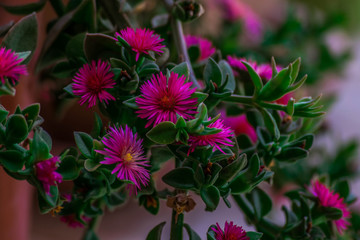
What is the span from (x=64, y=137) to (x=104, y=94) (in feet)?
1.30

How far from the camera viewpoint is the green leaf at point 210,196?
0.22 metres

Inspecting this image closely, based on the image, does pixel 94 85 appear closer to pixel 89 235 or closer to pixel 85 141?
pixel 85 141

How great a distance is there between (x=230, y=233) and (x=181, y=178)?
40 millimetres

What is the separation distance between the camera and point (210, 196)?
0.23 metres

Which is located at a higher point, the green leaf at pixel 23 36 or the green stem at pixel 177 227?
the green leaf at pixel 23 36

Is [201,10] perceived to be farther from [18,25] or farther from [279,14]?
[279,14]

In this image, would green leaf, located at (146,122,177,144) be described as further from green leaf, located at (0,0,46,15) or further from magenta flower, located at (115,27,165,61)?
green leaf, located at (0,0,46,15)

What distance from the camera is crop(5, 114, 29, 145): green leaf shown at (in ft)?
0.69

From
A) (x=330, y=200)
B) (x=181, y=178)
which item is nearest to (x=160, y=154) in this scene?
(x=181, y=178)

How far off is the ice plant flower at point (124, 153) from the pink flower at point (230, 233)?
51 mm

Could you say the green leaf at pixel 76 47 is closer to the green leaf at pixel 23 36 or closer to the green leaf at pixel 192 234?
the green leaf at pixel 23 36

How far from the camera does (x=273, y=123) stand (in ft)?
0.86

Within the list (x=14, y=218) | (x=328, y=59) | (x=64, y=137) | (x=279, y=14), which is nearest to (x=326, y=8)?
(x=279, y=14)

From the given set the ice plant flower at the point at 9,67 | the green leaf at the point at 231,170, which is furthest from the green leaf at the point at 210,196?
the ice plant flower at the point at 9,67
